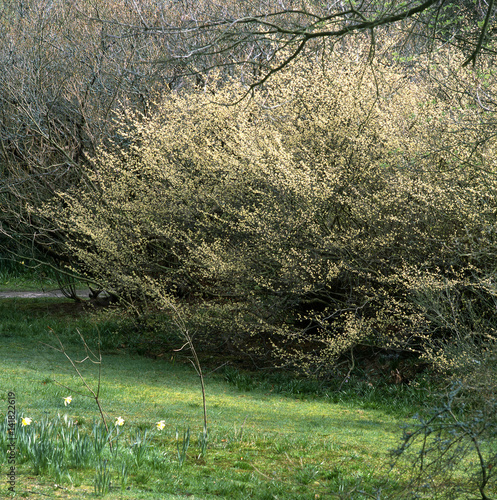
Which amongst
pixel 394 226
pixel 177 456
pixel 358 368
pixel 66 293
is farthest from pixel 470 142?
pixel 66 293

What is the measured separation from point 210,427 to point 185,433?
0.71 meters

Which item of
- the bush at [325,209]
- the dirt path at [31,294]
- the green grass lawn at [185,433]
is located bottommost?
the green grass lawn at [185,433]

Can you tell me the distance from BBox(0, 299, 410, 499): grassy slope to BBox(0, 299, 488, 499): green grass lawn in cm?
1

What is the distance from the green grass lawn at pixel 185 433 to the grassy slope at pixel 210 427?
0.01 metres

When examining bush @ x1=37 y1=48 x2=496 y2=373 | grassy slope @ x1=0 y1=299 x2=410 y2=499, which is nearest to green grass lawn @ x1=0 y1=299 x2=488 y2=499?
grassy slope @ x1=0 y1=299 x2=410 y2=499

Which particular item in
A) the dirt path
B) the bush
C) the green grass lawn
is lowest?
the green grass lawn

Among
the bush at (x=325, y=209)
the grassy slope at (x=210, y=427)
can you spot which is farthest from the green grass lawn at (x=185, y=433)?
the bush at (x=325, y=209)

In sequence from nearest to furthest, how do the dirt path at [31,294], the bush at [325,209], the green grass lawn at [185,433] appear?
the green grass lawn at [185,433] → the bush at [325,209] → the dirt path at [31,294]

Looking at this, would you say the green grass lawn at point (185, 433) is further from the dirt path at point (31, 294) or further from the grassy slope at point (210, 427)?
the dirt path at point (31, 294)

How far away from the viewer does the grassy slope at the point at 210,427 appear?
4.19m

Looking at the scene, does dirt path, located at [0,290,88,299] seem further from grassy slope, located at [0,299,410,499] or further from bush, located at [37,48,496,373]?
bush, located at [37,48,496,373]

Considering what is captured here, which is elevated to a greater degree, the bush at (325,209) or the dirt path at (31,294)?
the bush at (325,209)

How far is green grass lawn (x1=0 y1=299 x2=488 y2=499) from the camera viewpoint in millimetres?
4078

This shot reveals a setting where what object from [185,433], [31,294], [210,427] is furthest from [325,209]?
[31,294]
